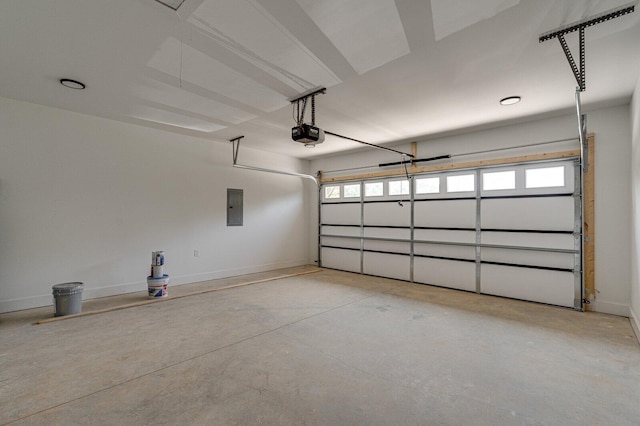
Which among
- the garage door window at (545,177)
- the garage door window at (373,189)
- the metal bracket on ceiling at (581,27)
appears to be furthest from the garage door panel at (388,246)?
the metal bracket on ceiling at (581,27)

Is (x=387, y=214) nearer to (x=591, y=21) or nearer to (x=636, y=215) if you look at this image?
(x=636, y=215)

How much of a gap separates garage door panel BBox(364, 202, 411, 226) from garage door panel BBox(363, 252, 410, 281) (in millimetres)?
733

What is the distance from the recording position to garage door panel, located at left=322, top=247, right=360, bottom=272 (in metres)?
6.81

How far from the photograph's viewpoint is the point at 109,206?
15.1 feet

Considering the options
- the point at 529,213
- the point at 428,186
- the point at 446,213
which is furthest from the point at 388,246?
the point at 529,213

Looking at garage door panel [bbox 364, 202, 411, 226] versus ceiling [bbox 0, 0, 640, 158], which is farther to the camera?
garage door panel [bbox 364, 202, 411, 226]

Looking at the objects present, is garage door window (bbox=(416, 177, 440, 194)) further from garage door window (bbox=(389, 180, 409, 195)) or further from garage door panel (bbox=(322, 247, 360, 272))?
garage door panel (bbox=(322, 247, 360, 272))

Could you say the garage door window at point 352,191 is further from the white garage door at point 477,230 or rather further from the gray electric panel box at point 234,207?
the gray electric panel box at point 234,207

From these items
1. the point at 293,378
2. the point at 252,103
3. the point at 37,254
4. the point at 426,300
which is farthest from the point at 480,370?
the point at 37,254

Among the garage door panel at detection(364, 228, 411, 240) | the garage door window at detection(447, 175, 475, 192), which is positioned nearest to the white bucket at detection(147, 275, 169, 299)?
the garage door panel at detection(364, 228, 411, 240)

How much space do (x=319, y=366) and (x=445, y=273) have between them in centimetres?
379

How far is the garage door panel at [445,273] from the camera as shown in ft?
16.6

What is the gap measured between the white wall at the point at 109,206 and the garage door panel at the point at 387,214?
258 centimetres

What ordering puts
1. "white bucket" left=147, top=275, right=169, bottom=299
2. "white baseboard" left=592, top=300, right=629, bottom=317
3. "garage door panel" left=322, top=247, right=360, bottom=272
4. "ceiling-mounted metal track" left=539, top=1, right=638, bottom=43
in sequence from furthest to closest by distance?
"garage door panel" left=322, top=247, right=360, bottom=272
"white bucket" left=147, top=275, right=169, bottom=299
"white baseboard" left=592, top=300, right=629, bottom=317
"ceiling-mounted metal track" left=539, top=1, right=638, bottom=43
